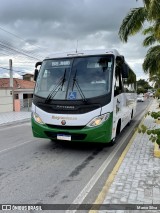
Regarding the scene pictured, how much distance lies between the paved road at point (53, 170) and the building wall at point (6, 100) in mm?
14962

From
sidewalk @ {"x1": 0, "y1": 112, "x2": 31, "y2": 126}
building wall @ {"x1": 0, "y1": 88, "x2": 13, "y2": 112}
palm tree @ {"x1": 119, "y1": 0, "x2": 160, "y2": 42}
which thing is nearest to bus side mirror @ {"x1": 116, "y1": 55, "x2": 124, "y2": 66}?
palm tree @ {"x1": 119, "y1": 0, "x2": 160, "y2": 42}

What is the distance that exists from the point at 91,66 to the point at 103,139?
210cm

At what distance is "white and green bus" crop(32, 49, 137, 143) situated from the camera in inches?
245

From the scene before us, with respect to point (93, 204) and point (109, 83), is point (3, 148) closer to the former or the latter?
point (109, 83)

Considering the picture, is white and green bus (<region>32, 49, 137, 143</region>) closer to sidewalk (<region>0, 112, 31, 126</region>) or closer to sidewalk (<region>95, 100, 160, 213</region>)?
sidewalk (<region>95, 100, 160, 213</region>)

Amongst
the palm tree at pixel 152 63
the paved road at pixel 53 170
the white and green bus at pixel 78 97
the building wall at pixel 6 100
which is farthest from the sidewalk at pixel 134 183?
the building wall at pixel 6 100

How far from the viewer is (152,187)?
14.2ft

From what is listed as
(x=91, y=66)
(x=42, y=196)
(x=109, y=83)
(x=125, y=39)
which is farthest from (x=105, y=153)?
(x=125, y=39)

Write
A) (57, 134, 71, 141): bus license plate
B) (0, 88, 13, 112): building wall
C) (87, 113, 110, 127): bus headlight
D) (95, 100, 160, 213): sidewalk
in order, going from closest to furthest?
(95, 100, 160, 213): sidewalk < (87, 113, 110, 127): bus headlight < (57, 134, 71, 141): bus license plate < (0, 88, 13, 112): building wall

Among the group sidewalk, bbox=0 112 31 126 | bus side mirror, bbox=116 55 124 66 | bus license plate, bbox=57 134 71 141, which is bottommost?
sidewalk, bbox=0 112 31 126

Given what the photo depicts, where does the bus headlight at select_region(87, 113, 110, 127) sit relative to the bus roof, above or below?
below

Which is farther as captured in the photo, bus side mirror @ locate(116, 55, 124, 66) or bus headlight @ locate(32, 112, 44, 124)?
bus side mirror @ locate(116, 55, 124, 66)

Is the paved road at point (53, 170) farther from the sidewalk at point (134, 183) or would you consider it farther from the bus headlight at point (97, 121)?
the bus headlight at point (97, 121)

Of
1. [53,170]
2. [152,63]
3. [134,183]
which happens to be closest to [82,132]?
[53,170]
